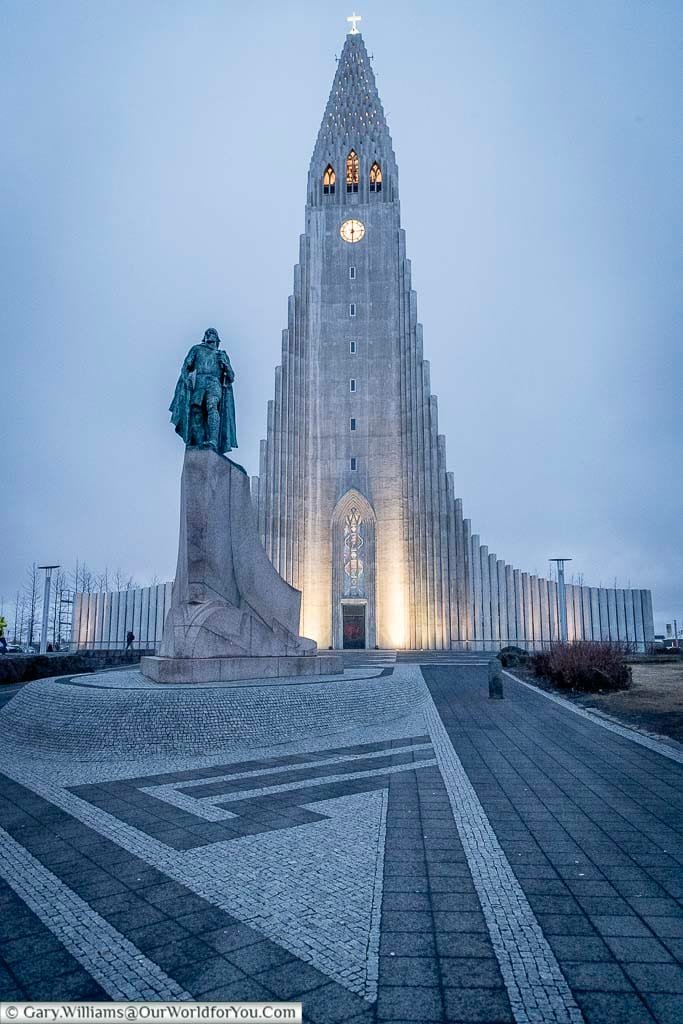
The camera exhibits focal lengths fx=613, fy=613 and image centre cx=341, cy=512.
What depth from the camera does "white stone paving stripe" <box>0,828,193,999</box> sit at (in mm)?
2746

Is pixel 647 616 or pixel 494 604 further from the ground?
pixel 494 604

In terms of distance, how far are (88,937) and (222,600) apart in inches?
337

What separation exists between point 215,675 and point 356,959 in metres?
8.09

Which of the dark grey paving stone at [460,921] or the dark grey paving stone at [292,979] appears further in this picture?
the dark grey paving stone at [460,921]

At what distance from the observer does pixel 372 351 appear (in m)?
38.1

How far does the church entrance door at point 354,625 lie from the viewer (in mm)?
36312

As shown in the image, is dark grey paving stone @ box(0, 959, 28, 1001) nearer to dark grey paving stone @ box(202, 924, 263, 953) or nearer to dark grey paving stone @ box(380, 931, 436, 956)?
dark grey paving stone @ box(202, 924, 263, 953)

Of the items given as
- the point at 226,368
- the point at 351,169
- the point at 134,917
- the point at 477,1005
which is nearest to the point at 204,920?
the point at 134,917

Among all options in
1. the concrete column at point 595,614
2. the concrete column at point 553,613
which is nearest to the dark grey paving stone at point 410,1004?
the concrete column at point 553,613

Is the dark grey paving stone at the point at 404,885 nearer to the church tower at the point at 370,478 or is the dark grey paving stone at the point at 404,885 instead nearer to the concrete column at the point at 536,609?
the church tower at the point at 370,478

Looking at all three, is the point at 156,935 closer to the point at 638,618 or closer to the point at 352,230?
the point at 352,230

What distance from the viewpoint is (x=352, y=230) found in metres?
39.6

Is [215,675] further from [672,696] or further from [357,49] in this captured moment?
[357,49]

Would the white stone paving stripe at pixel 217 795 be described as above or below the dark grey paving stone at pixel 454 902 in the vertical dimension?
below
